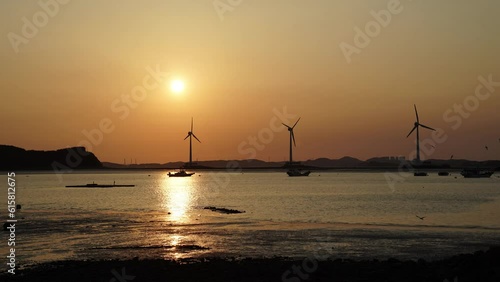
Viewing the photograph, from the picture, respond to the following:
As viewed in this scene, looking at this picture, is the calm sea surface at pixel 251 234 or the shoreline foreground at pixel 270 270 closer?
the shoreline foreground at pixel 270 270

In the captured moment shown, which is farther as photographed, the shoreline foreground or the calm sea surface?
the calm sea surface

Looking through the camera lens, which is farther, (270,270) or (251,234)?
(251,234)

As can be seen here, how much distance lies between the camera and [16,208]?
281 ft

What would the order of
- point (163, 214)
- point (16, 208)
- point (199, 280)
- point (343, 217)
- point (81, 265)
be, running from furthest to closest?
point (16, 208) < point (163, 214) < point (343, 217) < point (81, 265) < point (199, 280)

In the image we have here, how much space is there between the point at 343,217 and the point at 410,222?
9.84 meters

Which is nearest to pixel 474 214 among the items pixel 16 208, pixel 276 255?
pixel 276 255

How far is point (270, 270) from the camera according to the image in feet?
107

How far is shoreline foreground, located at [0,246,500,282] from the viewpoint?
93.2ft

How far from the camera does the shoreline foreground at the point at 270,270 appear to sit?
28409mm

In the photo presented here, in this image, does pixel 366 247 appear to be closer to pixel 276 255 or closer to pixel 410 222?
pixel 276 255

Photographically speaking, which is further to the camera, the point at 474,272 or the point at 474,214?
the point at 474,214

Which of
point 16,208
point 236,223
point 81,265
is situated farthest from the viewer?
point 16,208

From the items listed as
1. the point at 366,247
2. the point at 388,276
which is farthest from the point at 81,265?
the point at 366,247

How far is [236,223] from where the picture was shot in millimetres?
64688
